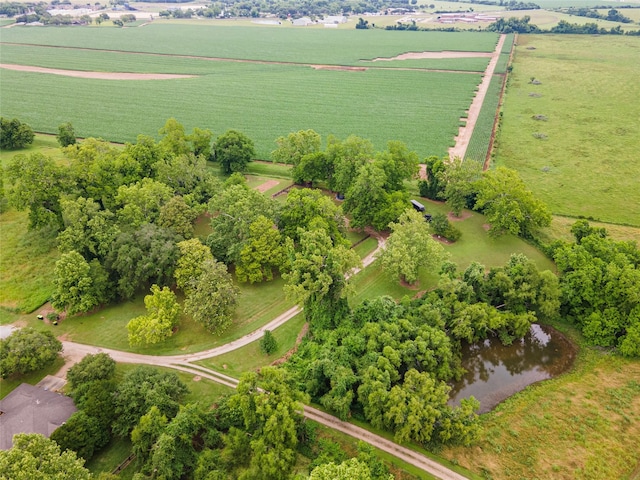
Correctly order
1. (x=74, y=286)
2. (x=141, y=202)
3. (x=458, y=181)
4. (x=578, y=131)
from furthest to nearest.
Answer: (x=578, y=131)
(x=458, y=181)
(x=141, y=202)
(x=74, y=286)

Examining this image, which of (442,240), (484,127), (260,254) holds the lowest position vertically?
(442,240)

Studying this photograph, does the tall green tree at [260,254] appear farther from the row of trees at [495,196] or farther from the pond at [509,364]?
the row of trees at [495,196]

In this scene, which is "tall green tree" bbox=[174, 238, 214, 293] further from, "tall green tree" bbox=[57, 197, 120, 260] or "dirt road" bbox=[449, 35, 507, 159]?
"dirt road" bbox=[449, 35, 507, 159]

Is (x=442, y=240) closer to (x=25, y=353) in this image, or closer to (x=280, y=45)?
(x=25, y=353)

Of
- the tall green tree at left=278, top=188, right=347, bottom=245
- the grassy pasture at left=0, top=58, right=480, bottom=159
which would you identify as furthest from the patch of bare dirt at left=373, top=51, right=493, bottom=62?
the tall green tree at left=278, top=188, right=347, bottom=245

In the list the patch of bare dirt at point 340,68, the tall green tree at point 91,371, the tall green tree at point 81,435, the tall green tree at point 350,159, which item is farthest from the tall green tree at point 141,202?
the patch of bare dirt at point 340,68

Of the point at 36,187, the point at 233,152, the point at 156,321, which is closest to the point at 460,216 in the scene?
the point at 233,152

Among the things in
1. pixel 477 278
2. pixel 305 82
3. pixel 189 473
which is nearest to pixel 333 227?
pixel 477 278
